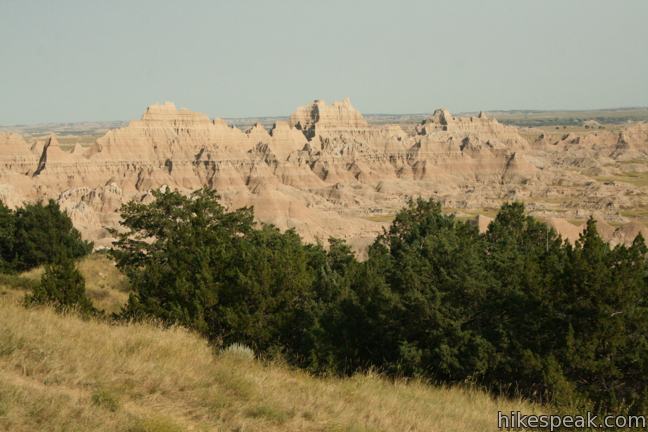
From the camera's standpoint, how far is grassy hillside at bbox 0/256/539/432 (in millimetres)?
7750

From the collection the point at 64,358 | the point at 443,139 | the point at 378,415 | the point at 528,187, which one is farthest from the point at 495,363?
the point at 443,139

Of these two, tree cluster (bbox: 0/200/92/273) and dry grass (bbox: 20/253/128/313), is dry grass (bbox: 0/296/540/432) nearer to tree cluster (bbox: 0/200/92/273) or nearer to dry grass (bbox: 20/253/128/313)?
dry grass (bbox: 20/253/128/313)

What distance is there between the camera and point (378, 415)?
31.7 feet

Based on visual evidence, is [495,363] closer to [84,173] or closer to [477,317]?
[477,317]

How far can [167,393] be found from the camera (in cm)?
907

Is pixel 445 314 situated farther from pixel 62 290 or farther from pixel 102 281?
pixel 102 281

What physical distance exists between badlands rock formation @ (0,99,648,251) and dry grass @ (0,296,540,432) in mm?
51673

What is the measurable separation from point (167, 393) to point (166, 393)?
0.05 feet

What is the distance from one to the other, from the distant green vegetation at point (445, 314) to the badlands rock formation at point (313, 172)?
4426 cm

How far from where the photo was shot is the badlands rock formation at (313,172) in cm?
8194

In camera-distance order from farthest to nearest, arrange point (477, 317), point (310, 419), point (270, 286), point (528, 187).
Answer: point (528, 187) → point (270, 286) → point (477, 317) → point (310, 419)

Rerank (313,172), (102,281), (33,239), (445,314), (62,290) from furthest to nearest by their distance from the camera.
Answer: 1. (313,172)
2. (33,239)
3. (102,281)
4. (62,290)
5. (445,314)

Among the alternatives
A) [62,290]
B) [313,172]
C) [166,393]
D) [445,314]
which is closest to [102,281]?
[62,290]

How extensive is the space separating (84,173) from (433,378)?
9751 cm
